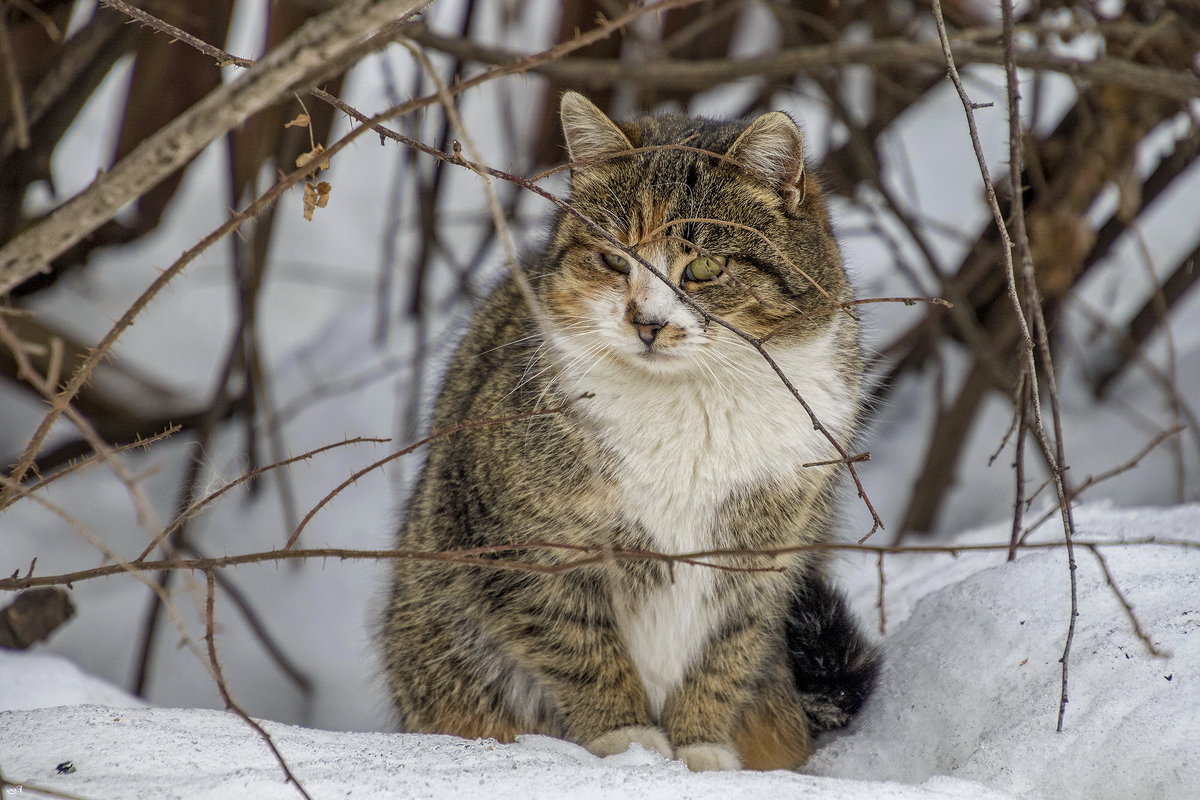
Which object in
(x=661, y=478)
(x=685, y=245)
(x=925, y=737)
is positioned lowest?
(x=925, y=737)

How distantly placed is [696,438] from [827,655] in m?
0.57

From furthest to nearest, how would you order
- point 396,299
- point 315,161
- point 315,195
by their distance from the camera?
point 396,299 < point 315,195 < point 315,161

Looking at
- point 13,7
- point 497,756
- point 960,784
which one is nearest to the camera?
point 960,784

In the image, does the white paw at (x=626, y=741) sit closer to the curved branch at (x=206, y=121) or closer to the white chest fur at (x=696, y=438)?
the white chest fur at (x=696, y=438)

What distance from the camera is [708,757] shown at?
2201 millimetres

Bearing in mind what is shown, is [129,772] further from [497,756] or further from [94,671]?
[94,671]

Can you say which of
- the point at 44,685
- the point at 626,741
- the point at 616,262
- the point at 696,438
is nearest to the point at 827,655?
the point at 626,741

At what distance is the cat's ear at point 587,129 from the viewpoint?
7.42 feet

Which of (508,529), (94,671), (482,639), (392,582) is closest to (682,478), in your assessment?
(508,529)

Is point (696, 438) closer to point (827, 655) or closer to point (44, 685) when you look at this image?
point (827, 655)

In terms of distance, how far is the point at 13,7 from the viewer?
313cm

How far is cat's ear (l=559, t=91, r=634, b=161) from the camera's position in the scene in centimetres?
226

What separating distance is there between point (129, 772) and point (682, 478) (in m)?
1.04

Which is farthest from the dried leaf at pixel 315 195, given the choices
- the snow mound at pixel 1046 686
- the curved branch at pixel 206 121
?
the snow mound at pixel 1046 686
